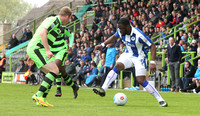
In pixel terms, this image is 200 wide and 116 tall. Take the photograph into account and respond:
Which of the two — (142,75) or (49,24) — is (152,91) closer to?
(142,75)

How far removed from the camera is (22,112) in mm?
7965

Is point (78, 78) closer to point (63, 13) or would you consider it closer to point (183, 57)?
point (183, 57)

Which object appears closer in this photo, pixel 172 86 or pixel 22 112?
pixel 22 112

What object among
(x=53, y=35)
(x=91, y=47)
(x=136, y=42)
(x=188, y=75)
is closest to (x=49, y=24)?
(x=53, y=35)

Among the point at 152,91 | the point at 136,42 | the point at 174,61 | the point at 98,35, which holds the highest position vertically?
the point at 98,35

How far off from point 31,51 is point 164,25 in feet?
45.0

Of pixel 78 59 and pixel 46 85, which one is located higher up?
pixel 78 59

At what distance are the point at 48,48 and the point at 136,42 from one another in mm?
2142

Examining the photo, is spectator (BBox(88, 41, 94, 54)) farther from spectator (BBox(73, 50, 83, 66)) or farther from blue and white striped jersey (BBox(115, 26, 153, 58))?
blue and white striped jersey (BBox(115, 26, 153, 58))

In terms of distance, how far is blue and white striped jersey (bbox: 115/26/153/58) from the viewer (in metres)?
10.4

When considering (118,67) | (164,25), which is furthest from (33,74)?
(118,67)

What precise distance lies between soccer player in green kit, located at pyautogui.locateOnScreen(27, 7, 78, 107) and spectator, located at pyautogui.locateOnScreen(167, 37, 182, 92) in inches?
319

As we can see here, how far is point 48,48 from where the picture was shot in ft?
31.6

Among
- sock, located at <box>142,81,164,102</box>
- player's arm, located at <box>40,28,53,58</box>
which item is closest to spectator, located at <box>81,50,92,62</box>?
sock, located at <box>142,81,164,102</box>
